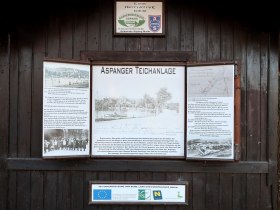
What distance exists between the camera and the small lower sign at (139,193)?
188 inches

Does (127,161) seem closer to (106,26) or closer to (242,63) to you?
(106,26)

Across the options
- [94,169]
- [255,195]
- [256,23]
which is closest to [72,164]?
[94,169]

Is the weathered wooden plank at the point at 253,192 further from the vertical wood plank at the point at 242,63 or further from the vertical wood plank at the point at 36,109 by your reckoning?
the vertical wood plank at the point at 36,109

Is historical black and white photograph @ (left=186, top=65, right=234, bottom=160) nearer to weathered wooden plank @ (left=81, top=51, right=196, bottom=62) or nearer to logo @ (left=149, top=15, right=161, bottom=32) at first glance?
weathered wooden plank @ (left=81, top=51, right=196, bottom=62)

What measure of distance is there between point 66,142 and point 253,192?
2515 mm

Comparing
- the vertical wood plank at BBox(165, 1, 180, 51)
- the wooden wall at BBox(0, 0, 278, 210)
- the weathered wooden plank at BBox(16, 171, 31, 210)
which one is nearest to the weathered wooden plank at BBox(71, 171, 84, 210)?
the wooden wall at BBox(0, 0, 278, 210)

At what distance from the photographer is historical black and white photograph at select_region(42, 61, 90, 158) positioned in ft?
15.1

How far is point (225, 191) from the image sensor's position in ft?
15.7

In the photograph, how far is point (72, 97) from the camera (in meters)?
4.65

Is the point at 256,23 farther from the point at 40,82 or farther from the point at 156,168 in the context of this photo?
the point at 40,82

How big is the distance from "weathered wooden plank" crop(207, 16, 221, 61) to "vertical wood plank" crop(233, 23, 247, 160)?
22 centimetres

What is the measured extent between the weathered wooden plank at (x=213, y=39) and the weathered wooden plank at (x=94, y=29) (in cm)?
146

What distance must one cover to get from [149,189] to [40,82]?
2006 millimetres

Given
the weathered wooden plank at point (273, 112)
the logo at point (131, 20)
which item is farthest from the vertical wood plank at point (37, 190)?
the weathered wooden plank at point (273, 112)
